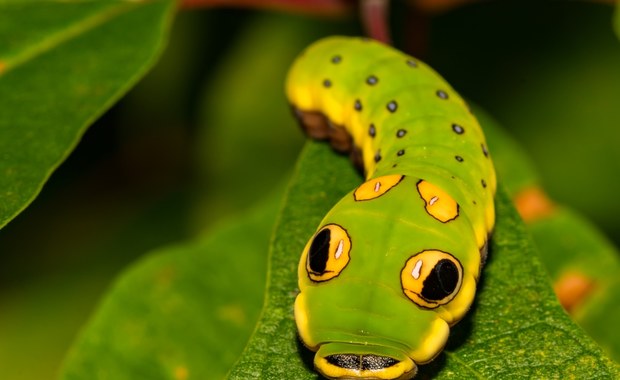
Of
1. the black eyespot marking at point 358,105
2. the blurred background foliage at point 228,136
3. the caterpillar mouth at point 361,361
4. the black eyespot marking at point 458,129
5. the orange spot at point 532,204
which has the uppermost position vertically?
the black eyespot marking at point 458,129

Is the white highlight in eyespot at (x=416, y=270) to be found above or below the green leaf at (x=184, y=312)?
above

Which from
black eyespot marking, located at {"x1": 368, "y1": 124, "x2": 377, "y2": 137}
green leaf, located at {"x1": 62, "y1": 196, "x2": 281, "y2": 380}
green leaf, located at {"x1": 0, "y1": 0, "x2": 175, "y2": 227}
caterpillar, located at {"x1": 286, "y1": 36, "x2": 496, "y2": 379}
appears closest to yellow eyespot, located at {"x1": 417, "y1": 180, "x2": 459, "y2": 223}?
caterpillar, located at {"x1": 286, "y1": 36, "x2": 496, "y2": 379}

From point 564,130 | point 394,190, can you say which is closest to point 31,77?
point 394,190

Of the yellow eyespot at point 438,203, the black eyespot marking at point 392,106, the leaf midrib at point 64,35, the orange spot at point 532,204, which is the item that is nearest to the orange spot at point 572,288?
the orange spot at point 532,204

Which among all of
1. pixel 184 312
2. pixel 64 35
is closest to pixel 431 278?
pixel 184 312

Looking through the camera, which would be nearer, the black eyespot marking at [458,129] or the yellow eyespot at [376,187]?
the yellow eyespot at [376,187]

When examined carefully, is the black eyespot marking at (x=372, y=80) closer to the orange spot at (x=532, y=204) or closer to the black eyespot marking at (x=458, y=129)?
the black eyespot marking at (x=458, y=129)

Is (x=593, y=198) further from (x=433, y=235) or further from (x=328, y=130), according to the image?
(x=433, y=235)
